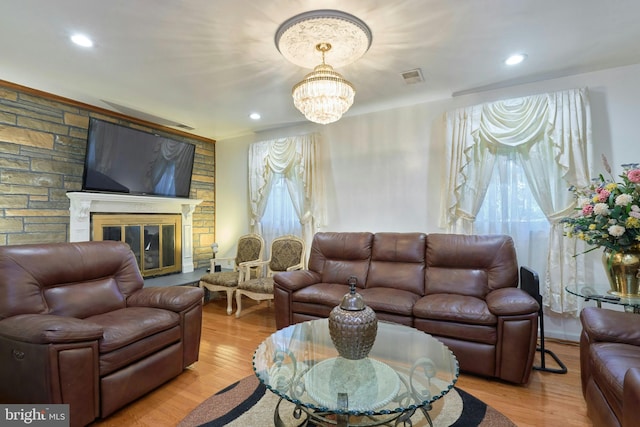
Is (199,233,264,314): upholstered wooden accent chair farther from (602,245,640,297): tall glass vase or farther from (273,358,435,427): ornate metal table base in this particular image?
(602,245,640,297): tall glass vase

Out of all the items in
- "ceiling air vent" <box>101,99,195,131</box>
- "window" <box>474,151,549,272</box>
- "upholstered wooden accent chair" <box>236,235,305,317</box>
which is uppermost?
"ceiling air vent" <box>101,99,195,131</box>

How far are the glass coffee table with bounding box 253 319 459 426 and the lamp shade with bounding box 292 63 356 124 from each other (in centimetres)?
157

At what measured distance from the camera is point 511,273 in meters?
2.73

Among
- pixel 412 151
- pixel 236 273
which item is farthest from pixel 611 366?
pixel 236 273

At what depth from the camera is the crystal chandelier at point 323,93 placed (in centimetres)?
211

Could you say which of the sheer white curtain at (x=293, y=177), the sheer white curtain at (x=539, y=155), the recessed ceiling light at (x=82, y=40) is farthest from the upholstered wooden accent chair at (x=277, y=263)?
the recessed ceiling light at (x=82, y=40)

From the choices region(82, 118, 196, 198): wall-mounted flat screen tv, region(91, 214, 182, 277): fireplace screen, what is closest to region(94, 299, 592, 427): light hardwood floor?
region(91, 214, 182, 277): fireplace screen

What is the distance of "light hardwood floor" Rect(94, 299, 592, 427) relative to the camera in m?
1.84

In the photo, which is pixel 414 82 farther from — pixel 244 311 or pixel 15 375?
pixel 15 375

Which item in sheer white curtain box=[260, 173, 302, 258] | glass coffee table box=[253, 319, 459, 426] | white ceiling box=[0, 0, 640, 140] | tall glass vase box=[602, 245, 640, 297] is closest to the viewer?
glass coffee table box=[253, 319, 459, 426]

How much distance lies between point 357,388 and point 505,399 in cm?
123

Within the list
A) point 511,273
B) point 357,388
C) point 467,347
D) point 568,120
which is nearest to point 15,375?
point 357,388

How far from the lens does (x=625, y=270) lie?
2074 mm

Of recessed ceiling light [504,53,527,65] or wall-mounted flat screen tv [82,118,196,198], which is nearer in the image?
recessed ceiling light [504,53,527,65]
